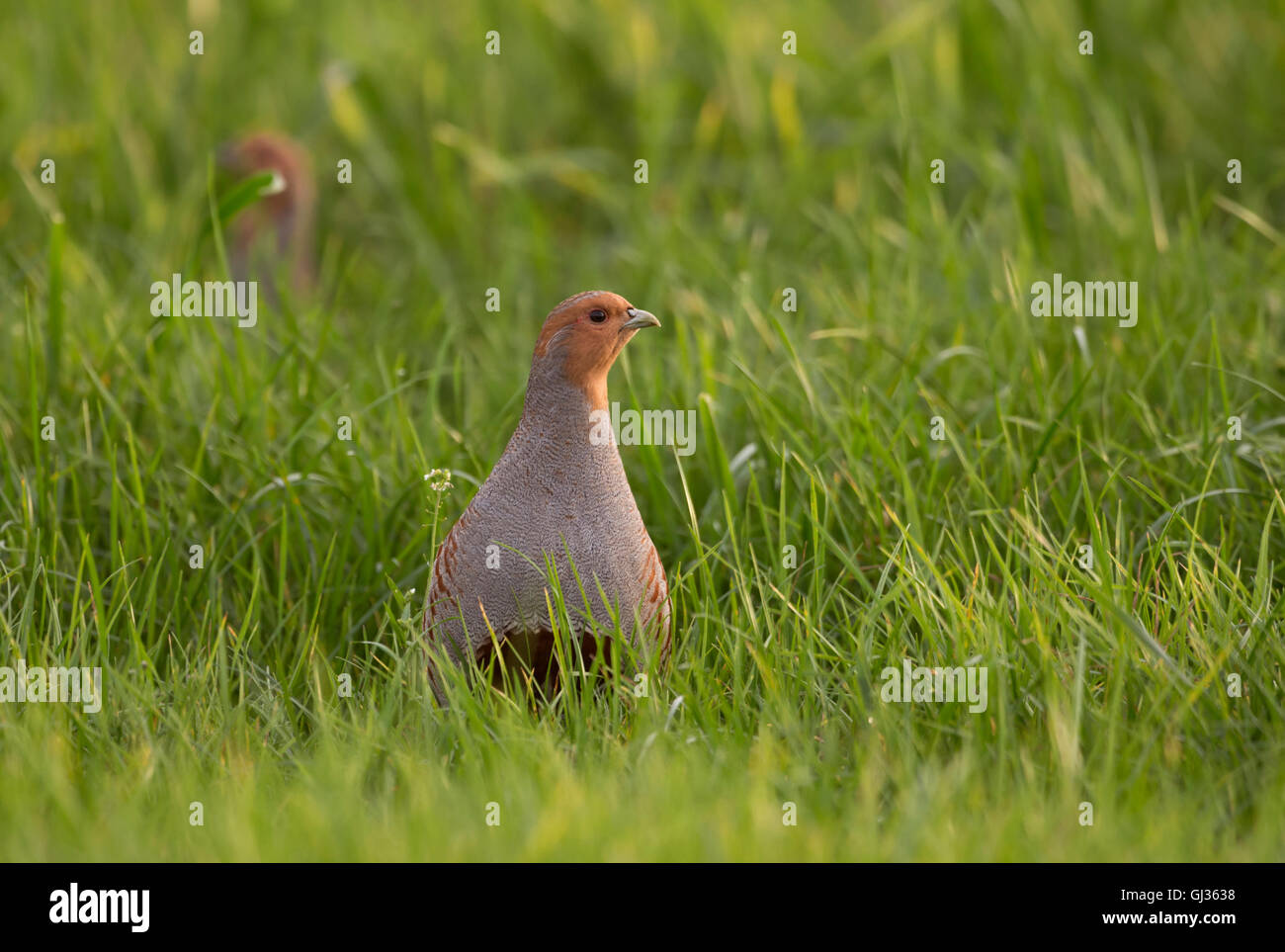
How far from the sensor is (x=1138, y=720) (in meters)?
3.31

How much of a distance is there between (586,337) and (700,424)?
127cm

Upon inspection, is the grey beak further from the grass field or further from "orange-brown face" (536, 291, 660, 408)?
the grass field

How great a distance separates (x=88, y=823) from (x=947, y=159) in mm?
5189

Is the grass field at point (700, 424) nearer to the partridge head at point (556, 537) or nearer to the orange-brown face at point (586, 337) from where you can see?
the partridge head at point (556, 537)

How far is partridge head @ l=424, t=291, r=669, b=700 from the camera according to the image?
3475 mm

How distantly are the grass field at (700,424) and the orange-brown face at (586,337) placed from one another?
554mm

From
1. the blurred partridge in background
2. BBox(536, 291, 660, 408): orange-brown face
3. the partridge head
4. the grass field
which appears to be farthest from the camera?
the blurred partridge in background

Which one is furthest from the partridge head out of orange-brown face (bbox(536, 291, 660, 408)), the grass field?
the grass field

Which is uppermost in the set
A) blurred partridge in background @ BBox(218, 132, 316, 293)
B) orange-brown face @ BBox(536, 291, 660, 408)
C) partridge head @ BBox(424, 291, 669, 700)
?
blurred partridge in background @ BBox(218, 132, 316, 293)

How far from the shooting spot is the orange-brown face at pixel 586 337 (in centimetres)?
360

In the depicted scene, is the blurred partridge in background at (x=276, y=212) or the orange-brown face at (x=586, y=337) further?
the blurred partridge in background at (x=276, y=212)

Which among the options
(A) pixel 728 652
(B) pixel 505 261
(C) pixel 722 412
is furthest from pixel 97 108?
(A) pixel 728 652

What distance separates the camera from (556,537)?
3484 mm

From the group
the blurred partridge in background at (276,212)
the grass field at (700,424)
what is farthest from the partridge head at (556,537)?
the blurred partridge in background at (276,212)
